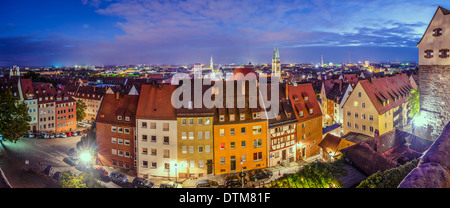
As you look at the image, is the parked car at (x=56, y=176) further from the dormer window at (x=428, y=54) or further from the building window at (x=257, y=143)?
the dormer window at (x=428, y=54)

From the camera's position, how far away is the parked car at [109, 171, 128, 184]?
1917cm

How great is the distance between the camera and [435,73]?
54.4 ft

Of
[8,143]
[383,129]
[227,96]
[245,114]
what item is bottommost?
[8,143]

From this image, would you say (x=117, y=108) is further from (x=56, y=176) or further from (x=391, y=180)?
(x=391, y=180)

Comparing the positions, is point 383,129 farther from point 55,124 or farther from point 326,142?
point 55,124

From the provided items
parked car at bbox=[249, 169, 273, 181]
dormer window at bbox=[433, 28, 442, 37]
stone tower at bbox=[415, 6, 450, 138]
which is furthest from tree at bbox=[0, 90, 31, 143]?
dormer window at bbox=[433, 28, 442, 37]

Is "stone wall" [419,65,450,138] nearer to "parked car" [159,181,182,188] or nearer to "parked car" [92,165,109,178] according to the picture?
"parked car" [159,181,182,188]

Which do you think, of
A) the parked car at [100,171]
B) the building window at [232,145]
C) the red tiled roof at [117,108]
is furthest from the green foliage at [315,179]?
the red tiled roof at [117,108]

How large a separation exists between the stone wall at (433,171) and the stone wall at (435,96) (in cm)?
1521

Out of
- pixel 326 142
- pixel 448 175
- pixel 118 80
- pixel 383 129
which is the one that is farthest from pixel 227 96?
pixel 118 80

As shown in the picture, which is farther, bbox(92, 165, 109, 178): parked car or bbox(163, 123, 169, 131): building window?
bbox(163, 123, 169, 131): building window
